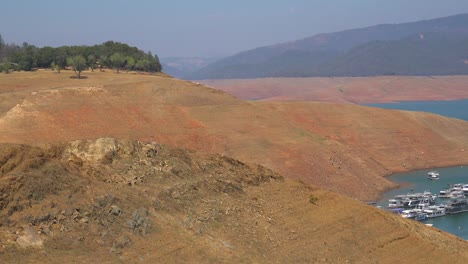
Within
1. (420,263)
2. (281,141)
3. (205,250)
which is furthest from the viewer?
(281,141)

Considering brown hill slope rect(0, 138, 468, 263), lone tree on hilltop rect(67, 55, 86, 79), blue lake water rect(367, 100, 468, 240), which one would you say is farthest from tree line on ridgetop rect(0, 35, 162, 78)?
brown hill slope rect(0, 138, 468, 263)

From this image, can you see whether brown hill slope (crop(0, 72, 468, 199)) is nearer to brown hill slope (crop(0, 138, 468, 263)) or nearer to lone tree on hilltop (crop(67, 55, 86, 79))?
lone tree on hilltop (crop(67, 55, 86, 79))

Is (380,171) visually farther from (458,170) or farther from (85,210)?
(85,210)

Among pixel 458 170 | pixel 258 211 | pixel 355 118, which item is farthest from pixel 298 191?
pixel 355 118

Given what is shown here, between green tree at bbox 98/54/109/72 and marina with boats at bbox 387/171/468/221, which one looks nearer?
marina with boats at bbox 387/171/468/221

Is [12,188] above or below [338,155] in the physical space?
above

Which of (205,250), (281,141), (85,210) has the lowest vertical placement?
(281,141)

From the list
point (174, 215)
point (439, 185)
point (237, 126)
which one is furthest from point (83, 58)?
point (174, 215)

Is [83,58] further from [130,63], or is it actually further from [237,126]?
[237,126]
